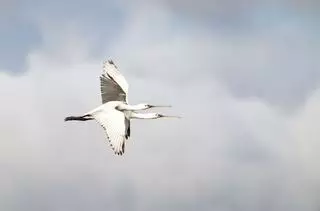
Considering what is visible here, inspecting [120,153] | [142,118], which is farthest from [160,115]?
[120,153]

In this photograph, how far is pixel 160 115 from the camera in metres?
35.5

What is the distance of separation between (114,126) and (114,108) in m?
3.37

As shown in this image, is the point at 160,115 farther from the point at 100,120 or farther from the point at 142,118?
the point at 100,120

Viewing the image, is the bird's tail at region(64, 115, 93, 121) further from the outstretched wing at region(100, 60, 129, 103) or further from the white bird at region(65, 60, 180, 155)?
the outstretched wing at region(100, 60, 129, 103)

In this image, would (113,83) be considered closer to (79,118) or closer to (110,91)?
(110,91)

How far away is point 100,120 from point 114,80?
13.6 ft

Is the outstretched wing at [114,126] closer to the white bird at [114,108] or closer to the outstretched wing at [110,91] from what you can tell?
the white bird at [114,108]

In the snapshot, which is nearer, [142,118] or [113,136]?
[113,136]

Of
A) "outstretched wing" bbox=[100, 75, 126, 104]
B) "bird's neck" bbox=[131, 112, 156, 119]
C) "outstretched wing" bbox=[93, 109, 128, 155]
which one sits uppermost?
"outstretched wing" bbox=[100, 75, 126, 104]

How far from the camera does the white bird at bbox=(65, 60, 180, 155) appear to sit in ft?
106

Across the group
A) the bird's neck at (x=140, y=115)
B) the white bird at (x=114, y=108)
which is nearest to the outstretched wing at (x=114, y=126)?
the white bird at (x=114, y=108)

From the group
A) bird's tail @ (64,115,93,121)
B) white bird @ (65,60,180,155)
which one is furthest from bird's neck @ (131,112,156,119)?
bird's tail @ (64,115,93,121)

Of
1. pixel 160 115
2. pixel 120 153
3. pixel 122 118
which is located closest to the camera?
pixel 120 153

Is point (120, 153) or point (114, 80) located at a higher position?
point (114, 80)
